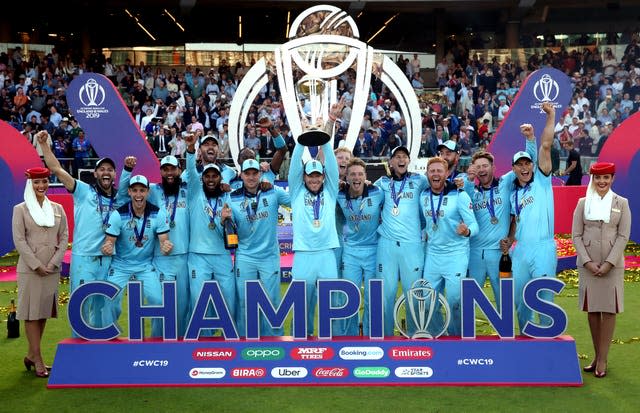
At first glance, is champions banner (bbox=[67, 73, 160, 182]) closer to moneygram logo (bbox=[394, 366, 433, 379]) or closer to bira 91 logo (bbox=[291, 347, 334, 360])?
bira 91 logo (bbox=[291, 347, 334, 360])

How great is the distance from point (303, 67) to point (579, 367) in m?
9.34

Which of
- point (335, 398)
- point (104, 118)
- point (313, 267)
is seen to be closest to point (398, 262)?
point (313, 267)

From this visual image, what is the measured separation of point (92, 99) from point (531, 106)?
22.4 feet

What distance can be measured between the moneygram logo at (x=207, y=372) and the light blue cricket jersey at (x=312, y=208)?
1.31 m

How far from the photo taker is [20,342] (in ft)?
33.0

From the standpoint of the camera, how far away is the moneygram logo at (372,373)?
8.01 metres

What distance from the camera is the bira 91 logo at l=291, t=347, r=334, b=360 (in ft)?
26.5

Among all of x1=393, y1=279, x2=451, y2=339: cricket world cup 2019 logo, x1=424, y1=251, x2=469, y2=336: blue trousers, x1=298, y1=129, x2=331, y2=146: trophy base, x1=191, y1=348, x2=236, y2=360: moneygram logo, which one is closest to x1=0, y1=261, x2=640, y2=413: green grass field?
x1=191, y1=348, x2=236, y2=360: moneygram logo

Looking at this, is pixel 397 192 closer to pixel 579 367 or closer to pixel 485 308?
pixel 485 308

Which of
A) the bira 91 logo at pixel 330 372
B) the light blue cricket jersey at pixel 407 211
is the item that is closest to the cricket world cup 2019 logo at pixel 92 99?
the light blue cricket jersey at pixel 407 211

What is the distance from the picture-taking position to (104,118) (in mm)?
14273

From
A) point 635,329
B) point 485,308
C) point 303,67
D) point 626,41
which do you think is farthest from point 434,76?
point 485,308

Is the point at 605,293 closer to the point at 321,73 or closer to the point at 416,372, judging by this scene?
the point at 416,372

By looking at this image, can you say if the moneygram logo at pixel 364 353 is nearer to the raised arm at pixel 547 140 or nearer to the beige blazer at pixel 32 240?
the raised arm at pixel 547 140
